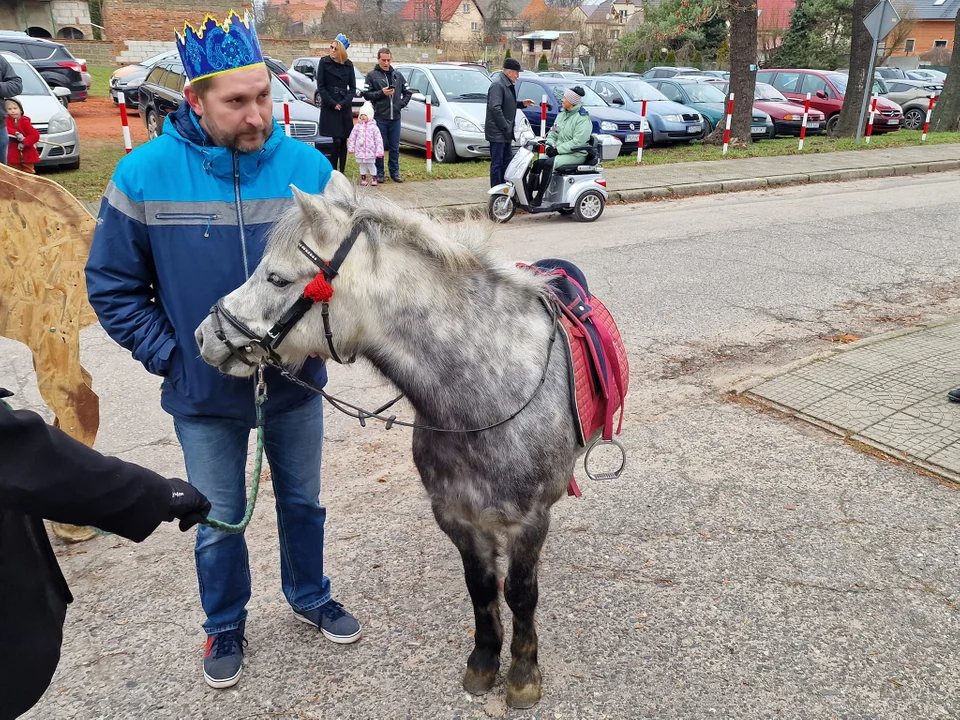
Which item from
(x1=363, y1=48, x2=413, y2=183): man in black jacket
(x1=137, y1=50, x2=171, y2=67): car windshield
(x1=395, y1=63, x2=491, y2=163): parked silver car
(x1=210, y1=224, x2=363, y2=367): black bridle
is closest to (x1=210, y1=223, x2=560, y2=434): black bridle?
(x1=210, y1=224, x2=363, y2=367): black bridle

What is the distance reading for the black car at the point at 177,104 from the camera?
13008 millimetres

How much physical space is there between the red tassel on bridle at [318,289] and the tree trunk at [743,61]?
18.0 meters

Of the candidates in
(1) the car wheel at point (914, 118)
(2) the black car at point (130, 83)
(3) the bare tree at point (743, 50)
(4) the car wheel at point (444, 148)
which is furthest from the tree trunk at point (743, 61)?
(2) the black car at point (130, 83)

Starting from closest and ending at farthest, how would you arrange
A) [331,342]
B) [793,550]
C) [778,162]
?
[331,342]
[793,550]
[778,162]

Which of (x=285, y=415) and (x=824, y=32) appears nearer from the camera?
(x=285, y=415)

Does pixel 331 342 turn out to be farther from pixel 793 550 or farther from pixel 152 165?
pixel 793 550

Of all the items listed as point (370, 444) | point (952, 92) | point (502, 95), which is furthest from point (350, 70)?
point (952, 92)

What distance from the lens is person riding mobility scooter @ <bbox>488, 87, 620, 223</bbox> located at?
10.8m

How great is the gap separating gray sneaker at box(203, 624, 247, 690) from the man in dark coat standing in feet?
32.8

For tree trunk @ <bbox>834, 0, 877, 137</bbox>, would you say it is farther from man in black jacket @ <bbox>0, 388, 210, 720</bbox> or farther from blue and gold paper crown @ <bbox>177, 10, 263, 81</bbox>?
man in black jacket @ <bbox>0, 388, 210, 720</bbox>

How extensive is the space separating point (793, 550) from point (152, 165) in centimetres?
336

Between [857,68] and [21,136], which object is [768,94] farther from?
[21,136]

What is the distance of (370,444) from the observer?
473 cm

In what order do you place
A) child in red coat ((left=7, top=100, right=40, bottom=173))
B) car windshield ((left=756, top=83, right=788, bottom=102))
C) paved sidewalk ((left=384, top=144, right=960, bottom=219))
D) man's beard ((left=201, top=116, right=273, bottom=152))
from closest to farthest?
man's beard ((left=201, top=116, right=273, bottom=152)), child in red coat ((left=7, top=100, right=40, bottom=173)), paved sidewalk ((left=384, top=144, right=960, bottom=219)), car windshield ((left=756, top=83, right=788, bottom=102))
